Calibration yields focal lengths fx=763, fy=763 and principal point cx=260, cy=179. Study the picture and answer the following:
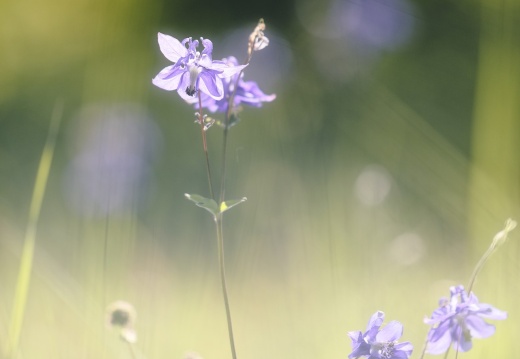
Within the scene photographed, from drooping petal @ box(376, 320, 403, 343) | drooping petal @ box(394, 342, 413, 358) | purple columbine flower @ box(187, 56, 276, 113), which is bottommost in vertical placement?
drooping petal @ box(394, 342, 413, 358)

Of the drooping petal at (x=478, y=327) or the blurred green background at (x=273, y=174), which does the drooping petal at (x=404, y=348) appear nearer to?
the drooping petal at (x=478, y=327)

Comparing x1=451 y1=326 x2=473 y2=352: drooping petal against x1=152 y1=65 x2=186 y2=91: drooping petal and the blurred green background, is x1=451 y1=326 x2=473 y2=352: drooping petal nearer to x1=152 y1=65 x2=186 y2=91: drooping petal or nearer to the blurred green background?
the blurred green background

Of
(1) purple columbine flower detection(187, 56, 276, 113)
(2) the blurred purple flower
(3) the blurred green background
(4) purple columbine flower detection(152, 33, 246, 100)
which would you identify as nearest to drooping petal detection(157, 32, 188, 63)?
(4) purple columbine flower detection(152, 33, 246, 100)

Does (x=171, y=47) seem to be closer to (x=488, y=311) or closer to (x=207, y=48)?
(x=207, y=48)

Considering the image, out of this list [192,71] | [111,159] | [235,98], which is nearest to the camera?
[192,71]

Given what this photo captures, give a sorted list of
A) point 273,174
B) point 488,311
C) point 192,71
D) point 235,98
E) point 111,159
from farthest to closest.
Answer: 1. point 111,159
2. point 273,174
3. point 235,98
4. point 192,71
5. point 488,311

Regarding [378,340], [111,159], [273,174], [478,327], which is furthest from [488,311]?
[111,159]

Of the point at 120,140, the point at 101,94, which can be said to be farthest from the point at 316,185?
the point at 101,94
